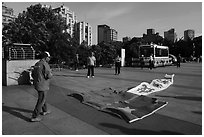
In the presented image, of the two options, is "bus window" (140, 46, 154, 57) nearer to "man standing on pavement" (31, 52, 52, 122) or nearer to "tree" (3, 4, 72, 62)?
"tree" (3, 4, 72, 62)

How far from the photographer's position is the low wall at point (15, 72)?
9.17m

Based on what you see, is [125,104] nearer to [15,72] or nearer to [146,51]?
[15,72]

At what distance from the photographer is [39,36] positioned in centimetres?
2048

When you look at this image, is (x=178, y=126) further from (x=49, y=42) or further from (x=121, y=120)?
(x=49, y=42)

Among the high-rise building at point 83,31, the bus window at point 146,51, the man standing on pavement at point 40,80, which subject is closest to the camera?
the man standing on pavement at point 40,80

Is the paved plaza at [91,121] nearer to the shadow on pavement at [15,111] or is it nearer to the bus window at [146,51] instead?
the shadow on pavement at [15,111]

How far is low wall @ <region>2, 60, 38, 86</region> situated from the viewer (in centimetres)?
917

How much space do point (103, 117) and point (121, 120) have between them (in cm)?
49

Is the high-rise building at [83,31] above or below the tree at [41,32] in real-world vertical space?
above

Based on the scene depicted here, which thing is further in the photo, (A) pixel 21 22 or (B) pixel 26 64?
(A) pixel 21 22

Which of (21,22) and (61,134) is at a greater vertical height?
(21,22)

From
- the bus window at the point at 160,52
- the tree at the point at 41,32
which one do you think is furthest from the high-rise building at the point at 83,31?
the tree at the point at 41,32

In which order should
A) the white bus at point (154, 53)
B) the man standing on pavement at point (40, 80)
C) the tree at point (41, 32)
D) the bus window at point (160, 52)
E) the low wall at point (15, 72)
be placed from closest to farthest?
the man standing on pavement at point (40, 80) < the low wall at point (15, 72) < the tree at point (41, 32) < the white bus at point (154, 53) < the bus window at point (160, 52)

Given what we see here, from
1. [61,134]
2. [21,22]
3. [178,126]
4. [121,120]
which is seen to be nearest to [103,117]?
[121,120]
